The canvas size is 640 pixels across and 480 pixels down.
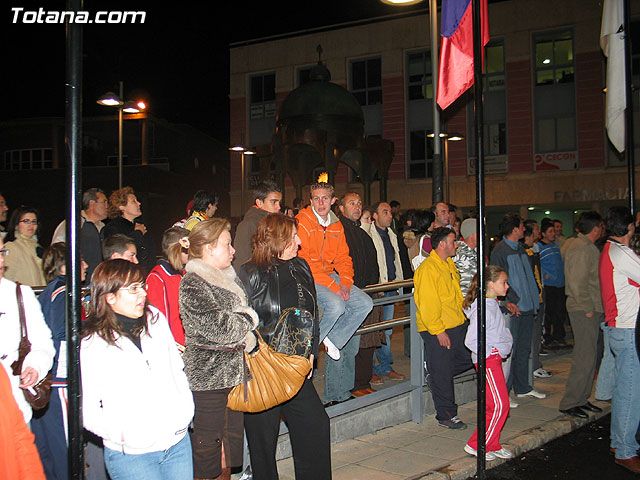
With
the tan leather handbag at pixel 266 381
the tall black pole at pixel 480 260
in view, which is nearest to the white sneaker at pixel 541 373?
the tall black pole at pixel 480 260

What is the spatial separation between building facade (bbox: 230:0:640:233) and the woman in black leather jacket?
2298cm

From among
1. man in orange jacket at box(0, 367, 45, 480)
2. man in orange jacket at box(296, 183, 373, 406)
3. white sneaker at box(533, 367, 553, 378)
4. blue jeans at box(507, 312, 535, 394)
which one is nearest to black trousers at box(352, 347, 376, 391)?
man in orange jacket at box(296, 183, 373, 406)

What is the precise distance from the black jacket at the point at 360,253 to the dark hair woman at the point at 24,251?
3.55 m

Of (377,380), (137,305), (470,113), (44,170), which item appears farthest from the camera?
(44,170)

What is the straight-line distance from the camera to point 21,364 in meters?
3.65

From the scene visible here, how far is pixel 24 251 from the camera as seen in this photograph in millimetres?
7059

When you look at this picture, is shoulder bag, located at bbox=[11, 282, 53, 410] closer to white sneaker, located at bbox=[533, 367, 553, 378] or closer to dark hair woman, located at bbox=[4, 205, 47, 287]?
dark hair woman, located at bbox=[4, 205, 47, 287]

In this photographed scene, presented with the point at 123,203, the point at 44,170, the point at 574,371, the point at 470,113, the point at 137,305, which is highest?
the point at 470,113

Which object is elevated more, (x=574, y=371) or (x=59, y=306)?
(x=59, y=306)

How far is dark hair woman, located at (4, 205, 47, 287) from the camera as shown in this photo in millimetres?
6965

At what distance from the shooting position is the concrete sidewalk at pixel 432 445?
568cm

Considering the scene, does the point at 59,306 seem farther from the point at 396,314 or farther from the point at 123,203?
the point at 396,314

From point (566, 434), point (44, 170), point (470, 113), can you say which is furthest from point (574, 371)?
point (44, 170)

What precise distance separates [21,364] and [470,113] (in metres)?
29.0
